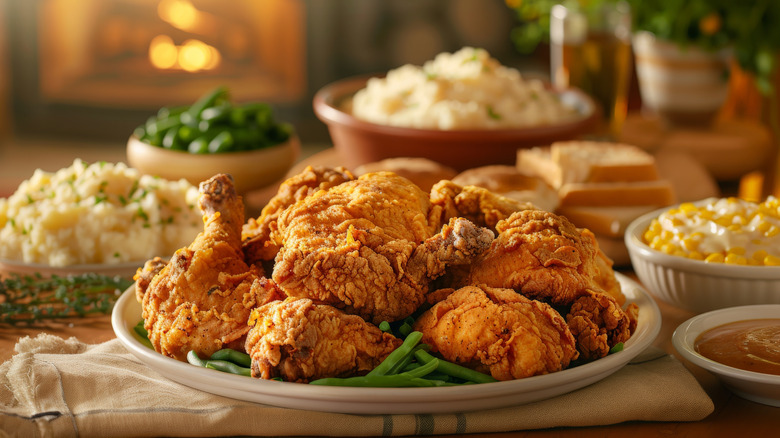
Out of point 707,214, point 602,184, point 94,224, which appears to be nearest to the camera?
point 707,214

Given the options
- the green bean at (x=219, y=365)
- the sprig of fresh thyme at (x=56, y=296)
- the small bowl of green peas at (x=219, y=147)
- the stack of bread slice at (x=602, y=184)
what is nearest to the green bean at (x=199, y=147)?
the small bowl of green peas at (x=219, y=147)

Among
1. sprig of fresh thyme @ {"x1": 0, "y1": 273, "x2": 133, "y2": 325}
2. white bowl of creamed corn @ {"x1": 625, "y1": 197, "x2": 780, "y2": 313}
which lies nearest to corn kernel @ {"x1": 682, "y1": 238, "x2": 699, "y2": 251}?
white bowl of creamed corn @ {"x1": 625, "y1": 197, "x2": 780, "y2": 313}

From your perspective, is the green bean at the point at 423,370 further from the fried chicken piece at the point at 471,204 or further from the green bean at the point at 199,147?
the green bean at the point at 199,147

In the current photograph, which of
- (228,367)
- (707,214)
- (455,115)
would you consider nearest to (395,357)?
(228,367)

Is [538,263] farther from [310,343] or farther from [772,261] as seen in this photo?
[772,261]

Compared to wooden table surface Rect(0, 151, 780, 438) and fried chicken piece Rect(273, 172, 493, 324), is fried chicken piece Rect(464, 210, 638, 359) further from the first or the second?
wooden table surface Rect(0, 151, 780, 438)

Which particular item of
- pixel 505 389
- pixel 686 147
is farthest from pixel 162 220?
pixel 686 147
